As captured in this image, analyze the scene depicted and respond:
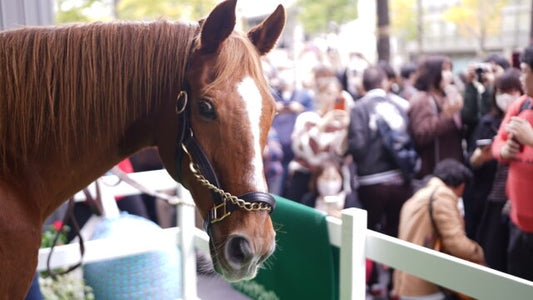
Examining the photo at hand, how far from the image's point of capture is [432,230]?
A: 396 centimetres

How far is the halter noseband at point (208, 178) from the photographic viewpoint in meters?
1.74

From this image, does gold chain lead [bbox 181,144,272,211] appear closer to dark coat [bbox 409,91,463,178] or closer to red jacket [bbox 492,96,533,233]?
red jacket [bbox 492,96,533,233]

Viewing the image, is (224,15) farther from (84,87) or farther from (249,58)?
(84,87)

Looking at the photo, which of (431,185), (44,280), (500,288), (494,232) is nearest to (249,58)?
(500,288)

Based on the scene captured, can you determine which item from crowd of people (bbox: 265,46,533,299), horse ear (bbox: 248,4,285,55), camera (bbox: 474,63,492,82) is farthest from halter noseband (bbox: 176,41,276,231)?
camera (bbox: 474,63,492,82)

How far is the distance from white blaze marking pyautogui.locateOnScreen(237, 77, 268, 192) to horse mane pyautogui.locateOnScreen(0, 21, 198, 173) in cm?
24

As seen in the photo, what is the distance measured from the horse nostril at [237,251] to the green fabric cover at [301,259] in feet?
1.80

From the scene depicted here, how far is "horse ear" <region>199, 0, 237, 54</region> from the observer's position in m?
1.77

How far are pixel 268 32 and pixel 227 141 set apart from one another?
51cm

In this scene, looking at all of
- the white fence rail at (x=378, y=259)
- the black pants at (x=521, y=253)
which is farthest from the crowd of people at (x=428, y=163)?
the white fence rail at (x=378, y=259)

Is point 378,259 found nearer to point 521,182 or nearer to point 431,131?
point 521,182

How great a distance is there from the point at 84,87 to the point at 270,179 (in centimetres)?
404

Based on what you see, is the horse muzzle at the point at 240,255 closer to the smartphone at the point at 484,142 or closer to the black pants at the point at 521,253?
the black pants at the point at 521,253

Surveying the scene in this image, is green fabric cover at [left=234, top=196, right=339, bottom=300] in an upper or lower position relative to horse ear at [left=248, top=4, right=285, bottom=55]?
lower
